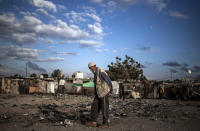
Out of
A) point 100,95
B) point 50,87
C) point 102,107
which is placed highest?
point 100,95

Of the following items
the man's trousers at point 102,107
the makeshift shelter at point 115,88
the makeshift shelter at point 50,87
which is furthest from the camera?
the makeshift shelter at point 50,87

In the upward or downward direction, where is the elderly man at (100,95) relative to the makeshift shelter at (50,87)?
upward

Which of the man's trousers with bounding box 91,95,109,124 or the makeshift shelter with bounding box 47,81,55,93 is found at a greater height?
the man's trousers with bounding box 91,95,109,124

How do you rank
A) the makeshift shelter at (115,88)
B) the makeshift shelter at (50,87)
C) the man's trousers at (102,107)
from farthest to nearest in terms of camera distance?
the makeshift shelter at (50,87) → the makeshift shelter at (115,88) → the man's trousers at (102,107)

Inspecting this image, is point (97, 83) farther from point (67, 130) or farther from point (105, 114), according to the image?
point (67, 130)

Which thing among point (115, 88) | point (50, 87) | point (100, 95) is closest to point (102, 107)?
point (100, 95)

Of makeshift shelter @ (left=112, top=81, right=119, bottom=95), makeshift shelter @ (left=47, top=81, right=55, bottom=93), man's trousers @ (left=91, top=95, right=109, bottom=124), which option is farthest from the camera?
makeshift shelter @ (left=47, top=81, right=55, bottom=93)

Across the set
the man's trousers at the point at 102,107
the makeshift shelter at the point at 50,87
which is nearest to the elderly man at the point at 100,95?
the man's trousers at the point at 102,107

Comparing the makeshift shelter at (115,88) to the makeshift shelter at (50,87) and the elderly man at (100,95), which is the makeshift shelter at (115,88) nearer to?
the makeshift shelter at (50,87)

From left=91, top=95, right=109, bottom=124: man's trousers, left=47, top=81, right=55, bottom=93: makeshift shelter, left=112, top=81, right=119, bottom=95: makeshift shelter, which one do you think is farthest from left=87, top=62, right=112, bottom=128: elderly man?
left=47, top=81, right=55, bottom=93: makeshift shelter

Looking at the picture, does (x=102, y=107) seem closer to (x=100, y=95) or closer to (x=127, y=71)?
(x=100, y=95)

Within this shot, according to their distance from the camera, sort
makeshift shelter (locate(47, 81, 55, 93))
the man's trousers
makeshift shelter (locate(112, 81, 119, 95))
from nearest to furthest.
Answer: the man's trousers, makeshift shelter (locate(112, 81, 119, 95)), makeshift shelter (locate(47, 81, 55, 93))

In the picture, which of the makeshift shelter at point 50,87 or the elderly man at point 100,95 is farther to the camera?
the makeshift shelter at point 50,87

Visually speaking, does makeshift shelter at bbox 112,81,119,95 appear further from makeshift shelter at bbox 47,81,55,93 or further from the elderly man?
the elderly man
